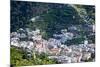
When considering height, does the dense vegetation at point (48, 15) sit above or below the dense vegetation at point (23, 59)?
above

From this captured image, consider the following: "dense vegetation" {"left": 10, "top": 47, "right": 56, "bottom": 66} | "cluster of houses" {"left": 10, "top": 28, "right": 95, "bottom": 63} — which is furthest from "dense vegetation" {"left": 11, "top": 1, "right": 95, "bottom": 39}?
"dense vegetation" {"left": 10, "top": 47, "right": 56, "bottom": 66}

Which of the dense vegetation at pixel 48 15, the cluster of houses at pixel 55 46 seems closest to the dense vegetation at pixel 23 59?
the cluster of houses at pixel 55 46

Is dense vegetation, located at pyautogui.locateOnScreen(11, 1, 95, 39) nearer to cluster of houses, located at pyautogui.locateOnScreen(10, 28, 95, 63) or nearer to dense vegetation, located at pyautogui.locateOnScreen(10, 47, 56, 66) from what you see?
cluster of houses, located at pyautogui.locateOnScreen(10, 28, 95, 63)

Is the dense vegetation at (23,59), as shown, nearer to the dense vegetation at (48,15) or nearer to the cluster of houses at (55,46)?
the cluster of houses at (55,46)

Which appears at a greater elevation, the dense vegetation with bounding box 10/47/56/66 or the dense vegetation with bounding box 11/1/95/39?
the dense vegetation with bounding box 11/1/95/39

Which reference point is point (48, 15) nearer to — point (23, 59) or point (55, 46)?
point (55, 46)

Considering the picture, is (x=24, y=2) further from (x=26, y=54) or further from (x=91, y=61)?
(x=91, y=61)

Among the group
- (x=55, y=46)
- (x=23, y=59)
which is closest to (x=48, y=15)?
(x=55, y=46)

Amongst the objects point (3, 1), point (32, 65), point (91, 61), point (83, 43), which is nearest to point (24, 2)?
point (3, 1)
